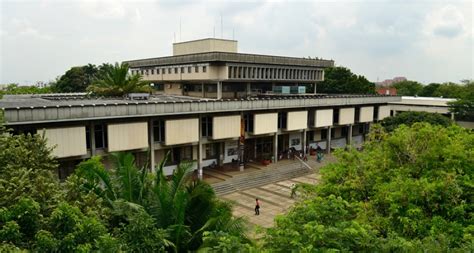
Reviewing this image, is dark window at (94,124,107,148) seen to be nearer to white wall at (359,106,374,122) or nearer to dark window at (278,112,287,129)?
dark window at (278,112,287,129)

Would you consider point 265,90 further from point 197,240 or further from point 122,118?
point 197,240

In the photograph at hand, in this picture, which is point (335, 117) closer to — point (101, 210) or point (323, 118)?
point (323, 118)

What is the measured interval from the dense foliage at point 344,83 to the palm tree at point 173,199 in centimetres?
5299

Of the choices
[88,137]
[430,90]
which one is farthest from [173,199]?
[430,90]

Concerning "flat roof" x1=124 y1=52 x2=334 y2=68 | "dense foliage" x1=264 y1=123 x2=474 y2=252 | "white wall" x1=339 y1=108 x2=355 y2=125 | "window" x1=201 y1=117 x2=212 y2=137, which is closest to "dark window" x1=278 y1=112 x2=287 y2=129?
"flat roof" x1=124 y1=52 x2=334 y2=68

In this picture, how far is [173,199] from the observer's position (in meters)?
13.1

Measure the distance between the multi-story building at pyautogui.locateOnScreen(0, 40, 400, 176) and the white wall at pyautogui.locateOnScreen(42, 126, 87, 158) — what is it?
58mm

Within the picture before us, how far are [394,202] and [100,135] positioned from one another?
69.7 ft

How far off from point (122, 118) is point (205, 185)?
48.1ft

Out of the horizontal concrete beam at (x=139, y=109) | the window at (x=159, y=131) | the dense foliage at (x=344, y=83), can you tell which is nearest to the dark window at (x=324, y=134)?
the horizontal concrete beam at (x=139, y=109)

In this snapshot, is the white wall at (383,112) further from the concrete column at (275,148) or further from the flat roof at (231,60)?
the concrete column at (275,148)

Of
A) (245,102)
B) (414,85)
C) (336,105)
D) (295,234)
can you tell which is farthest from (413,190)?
(414,85)

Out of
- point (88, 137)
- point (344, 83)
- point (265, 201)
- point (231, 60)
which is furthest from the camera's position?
point (344, 83)

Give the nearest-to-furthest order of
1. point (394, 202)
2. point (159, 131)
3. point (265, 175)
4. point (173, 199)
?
1. point (394, 202)
2. point (173, 199)
3. point (159, 131)
4. point (265, 175)
